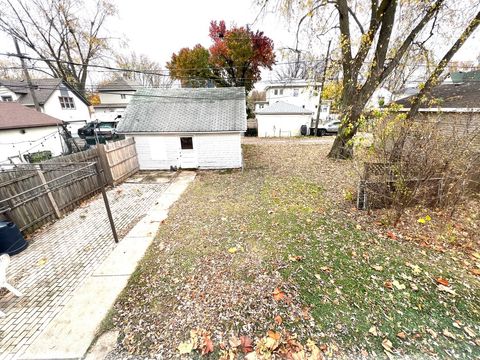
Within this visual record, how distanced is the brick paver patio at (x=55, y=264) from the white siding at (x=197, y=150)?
13.3ft

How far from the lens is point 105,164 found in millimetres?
9078

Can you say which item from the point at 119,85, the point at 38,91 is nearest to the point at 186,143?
the point at 38,91

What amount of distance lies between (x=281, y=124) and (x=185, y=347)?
74.5ft

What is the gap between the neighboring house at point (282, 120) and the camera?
22.7m

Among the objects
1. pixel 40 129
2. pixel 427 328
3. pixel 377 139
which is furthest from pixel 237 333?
pixel 40 129

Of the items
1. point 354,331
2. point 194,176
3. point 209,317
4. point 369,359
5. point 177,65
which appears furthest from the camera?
point 177,65

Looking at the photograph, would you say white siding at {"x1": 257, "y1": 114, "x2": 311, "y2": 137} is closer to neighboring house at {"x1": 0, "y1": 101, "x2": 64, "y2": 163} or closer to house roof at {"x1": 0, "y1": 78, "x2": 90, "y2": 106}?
neighboring house at {"x1": 0, "y1": 101, "x2": 64, "y2": 163}

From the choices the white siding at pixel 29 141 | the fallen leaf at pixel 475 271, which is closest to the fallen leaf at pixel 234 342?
the fallen leaf at pixel 475 271

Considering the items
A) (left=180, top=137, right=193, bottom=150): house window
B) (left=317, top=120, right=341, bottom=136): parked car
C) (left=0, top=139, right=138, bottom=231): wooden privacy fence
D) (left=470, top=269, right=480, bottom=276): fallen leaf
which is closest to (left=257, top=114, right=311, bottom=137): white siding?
(left=317, top=120, right=341, bottom=136): parked car

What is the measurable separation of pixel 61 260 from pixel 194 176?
21.2 feet

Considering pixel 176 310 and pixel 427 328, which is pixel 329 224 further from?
pixel 176 310

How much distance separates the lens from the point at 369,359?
8.60 ft

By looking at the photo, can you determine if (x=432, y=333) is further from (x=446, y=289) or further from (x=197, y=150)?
(x=197, y=150)

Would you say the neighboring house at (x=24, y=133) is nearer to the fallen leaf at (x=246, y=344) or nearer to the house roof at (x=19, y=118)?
the house roof at (x=19, y=118)
